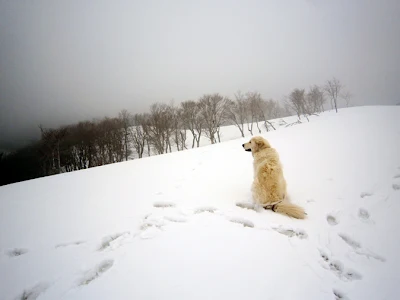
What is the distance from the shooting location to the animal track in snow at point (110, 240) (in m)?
2.60

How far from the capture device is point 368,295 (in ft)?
5.63

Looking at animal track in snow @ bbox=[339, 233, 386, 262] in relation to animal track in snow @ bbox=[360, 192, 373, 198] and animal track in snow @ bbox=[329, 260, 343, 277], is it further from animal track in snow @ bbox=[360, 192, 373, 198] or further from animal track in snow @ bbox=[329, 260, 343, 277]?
animal track in snow @ bbox=[360, 192, 373, 198]

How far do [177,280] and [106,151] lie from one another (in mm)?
35899

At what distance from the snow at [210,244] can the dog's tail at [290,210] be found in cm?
17

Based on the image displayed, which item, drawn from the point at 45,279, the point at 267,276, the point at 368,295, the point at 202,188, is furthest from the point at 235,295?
the point at 202,188

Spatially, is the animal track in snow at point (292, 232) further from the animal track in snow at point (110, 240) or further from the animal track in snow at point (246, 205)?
the animal track in snow at point (110, 240)

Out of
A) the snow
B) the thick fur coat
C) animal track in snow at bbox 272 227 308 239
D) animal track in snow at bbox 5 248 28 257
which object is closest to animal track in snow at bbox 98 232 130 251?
the snow

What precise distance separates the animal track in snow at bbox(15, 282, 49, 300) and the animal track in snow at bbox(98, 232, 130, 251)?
26.9 inches

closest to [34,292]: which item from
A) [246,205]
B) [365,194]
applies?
[246,205]

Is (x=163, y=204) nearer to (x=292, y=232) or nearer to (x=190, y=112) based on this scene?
(x=292, y=232)

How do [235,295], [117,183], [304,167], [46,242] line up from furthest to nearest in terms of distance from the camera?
[117,183]
[304,167]
[46,242]
[235,295]

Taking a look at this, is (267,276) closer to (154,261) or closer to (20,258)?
(154,261)

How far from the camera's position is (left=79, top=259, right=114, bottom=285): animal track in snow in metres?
1.98

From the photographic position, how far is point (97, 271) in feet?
6.93
